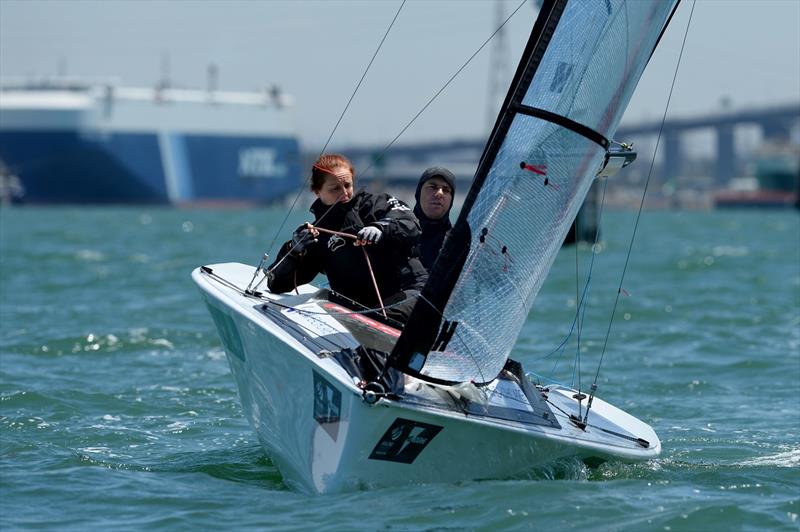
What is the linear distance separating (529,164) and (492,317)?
693 millimetres

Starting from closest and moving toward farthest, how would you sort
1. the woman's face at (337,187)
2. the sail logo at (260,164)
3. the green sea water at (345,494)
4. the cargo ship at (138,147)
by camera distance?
the green sea water at (345,494), the woman's face at (337,187), the cargo ship at (138,147), the sail logo at (260,164)

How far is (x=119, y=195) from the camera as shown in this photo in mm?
74438

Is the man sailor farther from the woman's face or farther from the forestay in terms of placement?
the forestay

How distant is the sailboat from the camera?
226 inches

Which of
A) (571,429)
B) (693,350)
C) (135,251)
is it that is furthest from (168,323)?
(135,251)

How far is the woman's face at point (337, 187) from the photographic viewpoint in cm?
642

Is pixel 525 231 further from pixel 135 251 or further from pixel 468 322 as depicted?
pixel 135 251

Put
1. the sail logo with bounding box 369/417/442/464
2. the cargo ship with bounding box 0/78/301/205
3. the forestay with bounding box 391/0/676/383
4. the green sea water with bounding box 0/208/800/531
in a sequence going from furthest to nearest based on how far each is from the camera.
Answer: the cargo ship with bounding box 0/78/301/205, the forestay with bounding box 391/0/676/383, the green sea water with bounding box 0/208/800/531, the sail logo with bounding box 369/417/442/464

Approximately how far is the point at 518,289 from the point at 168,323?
27.5 feet

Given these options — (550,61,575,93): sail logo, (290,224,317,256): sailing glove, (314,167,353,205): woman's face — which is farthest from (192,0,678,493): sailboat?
(314,167,353,205): woman's face

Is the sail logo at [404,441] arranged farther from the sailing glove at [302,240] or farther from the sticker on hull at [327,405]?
the sailing glove at [302,240]

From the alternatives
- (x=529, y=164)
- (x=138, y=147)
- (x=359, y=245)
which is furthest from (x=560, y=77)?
(x=138, y=147)

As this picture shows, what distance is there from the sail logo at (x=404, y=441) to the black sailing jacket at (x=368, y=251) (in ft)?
3.32

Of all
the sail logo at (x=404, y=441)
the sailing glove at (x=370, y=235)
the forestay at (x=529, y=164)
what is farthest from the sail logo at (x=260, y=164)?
the sail logo at (x=404, y=441)
